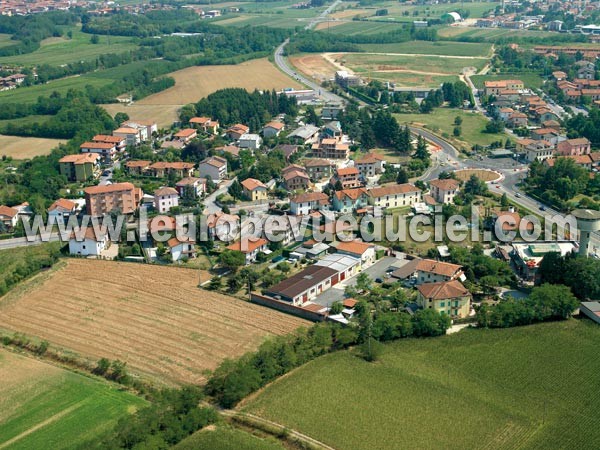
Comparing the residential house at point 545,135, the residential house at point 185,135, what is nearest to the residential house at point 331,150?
the residential house at point 185,135

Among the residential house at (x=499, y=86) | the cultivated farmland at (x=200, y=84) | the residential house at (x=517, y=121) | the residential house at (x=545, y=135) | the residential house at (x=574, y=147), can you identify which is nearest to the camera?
the residential house at (x=574, y=147)

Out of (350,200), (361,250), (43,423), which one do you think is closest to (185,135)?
(350,200)

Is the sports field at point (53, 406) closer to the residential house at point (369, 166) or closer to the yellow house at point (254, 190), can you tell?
the yellow house at point (254, 190)

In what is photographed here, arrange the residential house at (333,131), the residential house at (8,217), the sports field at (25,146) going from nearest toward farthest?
the residential house at (8,217) < the sports field at (25,146) < the residential house at (333,131)

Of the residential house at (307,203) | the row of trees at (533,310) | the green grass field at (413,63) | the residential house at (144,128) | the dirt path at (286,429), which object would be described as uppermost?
the green grass field at (413,63)

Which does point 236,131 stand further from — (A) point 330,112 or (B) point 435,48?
(B) point 435,48

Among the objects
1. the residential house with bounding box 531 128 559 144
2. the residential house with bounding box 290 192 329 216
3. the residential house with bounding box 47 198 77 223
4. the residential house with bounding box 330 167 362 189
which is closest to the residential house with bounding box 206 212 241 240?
the residential house with bounding box 290 192 329 216
